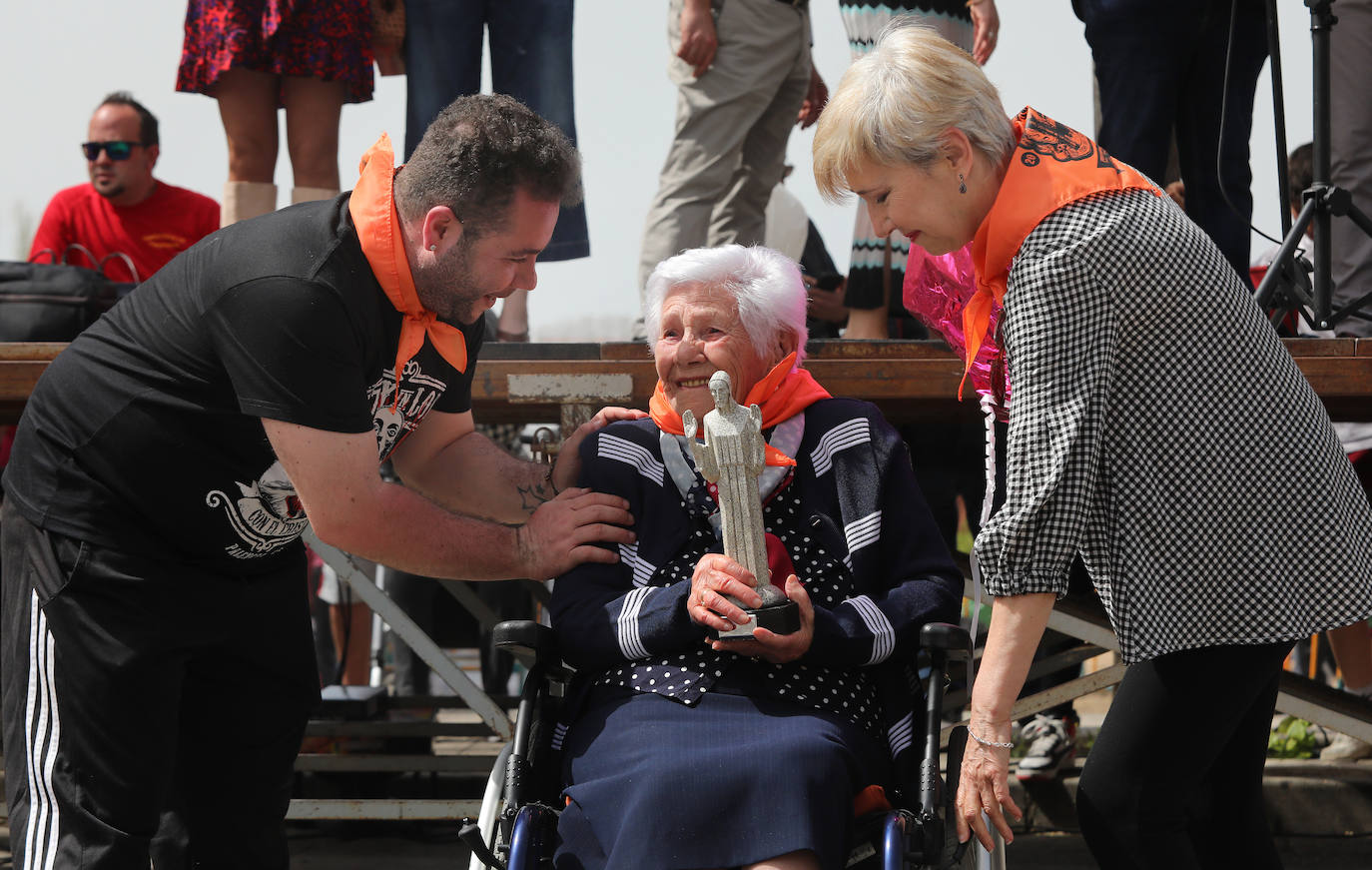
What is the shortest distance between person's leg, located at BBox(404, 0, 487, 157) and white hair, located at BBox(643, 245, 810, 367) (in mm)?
1600

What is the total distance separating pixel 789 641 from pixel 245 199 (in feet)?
8.12

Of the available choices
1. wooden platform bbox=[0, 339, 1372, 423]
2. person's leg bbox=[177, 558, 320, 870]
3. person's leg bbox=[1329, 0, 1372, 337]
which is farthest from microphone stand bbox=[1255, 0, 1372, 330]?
person's leg bbox=[177, 558, 320, 870]

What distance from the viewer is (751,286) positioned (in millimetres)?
2879

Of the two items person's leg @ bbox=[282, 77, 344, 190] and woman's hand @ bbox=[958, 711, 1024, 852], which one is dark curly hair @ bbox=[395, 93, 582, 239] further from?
person's leg @ bbox=[282, 77, 344, 190]

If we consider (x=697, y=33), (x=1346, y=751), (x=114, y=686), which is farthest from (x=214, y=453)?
(x=1346, y=751)

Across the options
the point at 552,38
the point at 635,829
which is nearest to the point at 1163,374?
the point at 635,829

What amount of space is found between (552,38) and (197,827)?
2693 millimetres

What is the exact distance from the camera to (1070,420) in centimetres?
197

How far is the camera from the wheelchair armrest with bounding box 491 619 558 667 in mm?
2527

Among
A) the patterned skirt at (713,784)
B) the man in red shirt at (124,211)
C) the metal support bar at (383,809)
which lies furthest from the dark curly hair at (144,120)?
the patterned skirt at (713,784)

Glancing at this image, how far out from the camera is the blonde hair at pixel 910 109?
2.10 m

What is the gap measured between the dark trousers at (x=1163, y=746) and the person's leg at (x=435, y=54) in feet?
9.50

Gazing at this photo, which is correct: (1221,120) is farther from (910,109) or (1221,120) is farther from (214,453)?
(214,453)

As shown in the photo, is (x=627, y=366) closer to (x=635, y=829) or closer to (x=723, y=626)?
(x=723, y=626)
